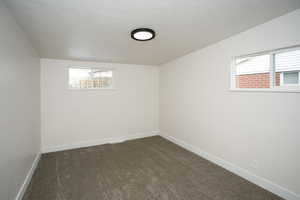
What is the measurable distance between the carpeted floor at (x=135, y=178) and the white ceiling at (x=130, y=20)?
2.29 meters

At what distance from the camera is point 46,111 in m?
3.29

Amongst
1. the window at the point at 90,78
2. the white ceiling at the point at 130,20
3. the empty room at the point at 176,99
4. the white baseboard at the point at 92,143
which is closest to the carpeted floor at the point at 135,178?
the empty room at the point at 176,99

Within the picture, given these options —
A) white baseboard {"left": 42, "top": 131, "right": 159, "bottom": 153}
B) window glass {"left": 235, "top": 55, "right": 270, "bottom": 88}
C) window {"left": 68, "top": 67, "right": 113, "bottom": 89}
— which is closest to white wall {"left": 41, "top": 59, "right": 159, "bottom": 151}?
white baseboard {"left": 42, "top": 131, "right": 159, "bottom": 153}

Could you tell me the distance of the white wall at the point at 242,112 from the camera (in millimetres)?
1790

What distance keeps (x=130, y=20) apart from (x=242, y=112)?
222 centimetres

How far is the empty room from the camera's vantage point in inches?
66.5

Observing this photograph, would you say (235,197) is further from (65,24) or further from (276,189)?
(65,24)

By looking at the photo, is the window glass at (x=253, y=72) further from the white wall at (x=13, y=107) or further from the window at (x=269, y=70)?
the white wall at (x=13, y=107)

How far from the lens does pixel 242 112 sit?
7.53 ft

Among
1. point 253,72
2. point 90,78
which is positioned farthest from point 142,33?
point 90,78

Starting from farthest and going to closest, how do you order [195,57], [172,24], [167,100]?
[167,100] → [195,57] → [172,24]

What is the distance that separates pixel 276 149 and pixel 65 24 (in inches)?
133

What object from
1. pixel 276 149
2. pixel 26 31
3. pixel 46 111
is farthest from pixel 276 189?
pixel 46 111

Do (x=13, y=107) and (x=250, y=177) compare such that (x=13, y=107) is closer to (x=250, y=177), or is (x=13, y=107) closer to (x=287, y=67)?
(x=250, y=177)
